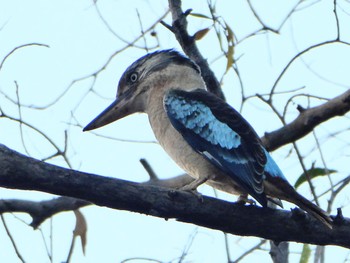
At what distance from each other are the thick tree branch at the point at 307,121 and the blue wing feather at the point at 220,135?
46 centimetres

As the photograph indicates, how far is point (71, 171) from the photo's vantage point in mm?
4016

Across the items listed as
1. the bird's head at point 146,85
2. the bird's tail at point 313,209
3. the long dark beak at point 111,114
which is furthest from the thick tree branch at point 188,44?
the bird's tail at point 313,209

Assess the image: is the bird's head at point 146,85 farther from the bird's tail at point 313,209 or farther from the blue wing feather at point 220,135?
the bird's tail at point 313,209

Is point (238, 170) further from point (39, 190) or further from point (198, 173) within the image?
point (39, 190)

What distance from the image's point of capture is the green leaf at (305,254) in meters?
5.51

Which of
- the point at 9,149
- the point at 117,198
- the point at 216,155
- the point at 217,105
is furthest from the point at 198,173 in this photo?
the point at 9,149

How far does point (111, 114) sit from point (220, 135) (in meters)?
1.07

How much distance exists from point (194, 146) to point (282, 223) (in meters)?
0.86

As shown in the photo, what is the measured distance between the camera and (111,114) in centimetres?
599

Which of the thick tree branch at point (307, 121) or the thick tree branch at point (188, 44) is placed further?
the thick tree branch at point (188, 44)

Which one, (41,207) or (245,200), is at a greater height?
(41,207)

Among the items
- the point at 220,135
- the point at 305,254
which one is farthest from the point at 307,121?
the point at 305,254

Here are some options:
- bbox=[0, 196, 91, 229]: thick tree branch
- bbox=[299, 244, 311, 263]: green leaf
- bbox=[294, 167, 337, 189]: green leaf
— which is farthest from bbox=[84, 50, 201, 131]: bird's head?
Answer: bbox=[299, 244, 311, 263]: green leaf

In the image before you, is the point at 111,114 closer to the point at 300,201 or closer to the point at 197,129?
the point at 197,129
